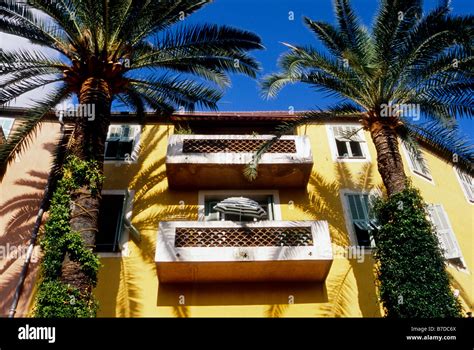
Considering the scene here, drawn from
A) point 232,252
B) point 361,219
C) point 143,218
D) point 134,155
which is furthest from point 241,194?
point 134,155

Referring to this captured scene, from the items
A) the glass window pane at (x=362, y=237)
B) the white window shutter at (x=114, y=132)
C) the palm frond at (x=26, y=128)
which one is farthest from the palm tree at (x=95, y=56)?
the glass window pane at (x=362, y=237)

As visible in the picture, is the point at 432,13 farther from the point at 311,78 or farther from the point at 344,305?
the point at 344,305

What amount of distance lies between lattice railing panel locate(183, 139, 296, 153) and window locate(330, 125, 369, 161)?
6.51ft

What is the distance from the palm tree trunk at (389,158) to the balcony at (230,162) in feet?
8.45

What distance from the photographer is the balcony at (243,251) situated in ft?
37.8

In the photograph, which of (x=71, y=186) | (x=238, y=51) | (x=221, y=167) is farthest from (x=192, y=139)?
(x=71, y=186)

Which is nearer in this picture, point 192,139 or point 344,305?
point 344,305

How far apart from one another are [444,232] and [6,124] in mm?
14042

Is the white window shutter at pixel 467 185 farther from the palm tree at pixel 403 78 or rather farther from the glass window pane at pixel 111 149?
the glass window pane at pixel 111 149

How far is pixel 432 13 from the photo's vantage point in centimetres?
1203

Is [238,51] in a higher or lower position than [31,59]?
higher

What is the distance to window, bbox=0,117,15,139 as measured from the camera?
15652 millimetres

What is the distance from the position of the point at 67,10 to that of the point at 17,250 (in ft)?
20.4

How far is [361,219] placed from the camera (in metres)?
13.7
